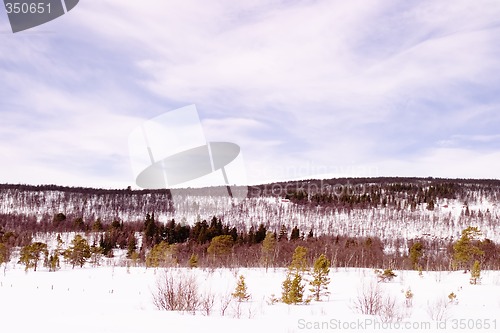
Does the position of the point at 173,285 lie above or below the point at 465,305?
above

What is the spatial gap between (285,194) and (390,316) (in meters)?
145

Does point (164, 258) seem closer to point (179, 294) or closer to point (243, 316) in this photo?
point (179, 294)

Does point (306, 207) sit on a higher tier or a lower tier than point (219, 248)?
higher

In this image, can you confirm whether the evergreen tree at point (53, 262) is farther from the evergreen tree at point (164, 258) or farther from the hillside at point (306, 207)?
the hillside at point (306, 207)

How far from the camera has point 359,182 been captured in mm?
172000

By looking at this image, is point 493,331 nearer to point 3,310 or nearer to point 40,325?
point 40,325

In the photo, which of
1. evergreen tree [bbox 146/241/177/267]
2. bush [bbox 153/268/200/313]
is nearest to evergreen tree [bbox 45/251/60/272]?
evergreen tree [bbox 146/241/177/267]

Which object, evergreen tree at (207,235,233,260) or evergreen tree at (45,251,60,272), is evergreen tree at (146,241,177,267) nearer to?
evergreen tree at (45,251,60,272)

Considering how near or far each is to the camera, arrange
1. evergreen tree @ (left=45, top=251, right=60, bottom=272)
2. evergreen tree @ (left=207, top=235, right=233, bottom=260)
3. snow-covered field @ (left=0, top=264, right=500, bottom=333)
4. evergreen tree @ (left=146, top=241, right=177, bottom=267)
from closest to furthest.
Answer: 1. snow-covered field @ (left=0, top=264, right=500, bottom=333)
2. evergreen tree @ (left=146, top=241, right=177, bottom=267)
3. evergreen tree @ (left=45, top=251, right=60, bottom=272)
4. evergreen tree @ (left=207, top=235, right=233, bottom=260)

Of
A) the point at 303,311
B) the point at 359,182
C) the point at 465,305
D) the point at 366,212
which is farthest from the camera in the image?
the point at 359,182

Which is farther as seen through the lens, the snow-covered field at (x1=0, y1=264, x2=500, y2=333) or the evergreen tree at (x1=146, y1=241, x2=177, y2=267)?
the evergreen tree at (x1=146, y1=241, x2=177, y2=267)

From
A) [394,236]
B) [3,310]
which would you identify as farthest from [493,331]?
[394,236]

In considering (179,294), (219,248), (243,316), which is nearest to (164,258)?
(179,294)

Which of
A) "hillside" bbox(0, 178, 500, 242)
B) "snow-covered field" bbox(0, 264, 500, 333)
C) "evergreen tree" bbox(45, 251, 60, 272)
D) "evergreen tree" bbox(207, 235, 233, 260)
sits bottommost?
"evergreen tree" bbox(45, 251, 60, 272)
